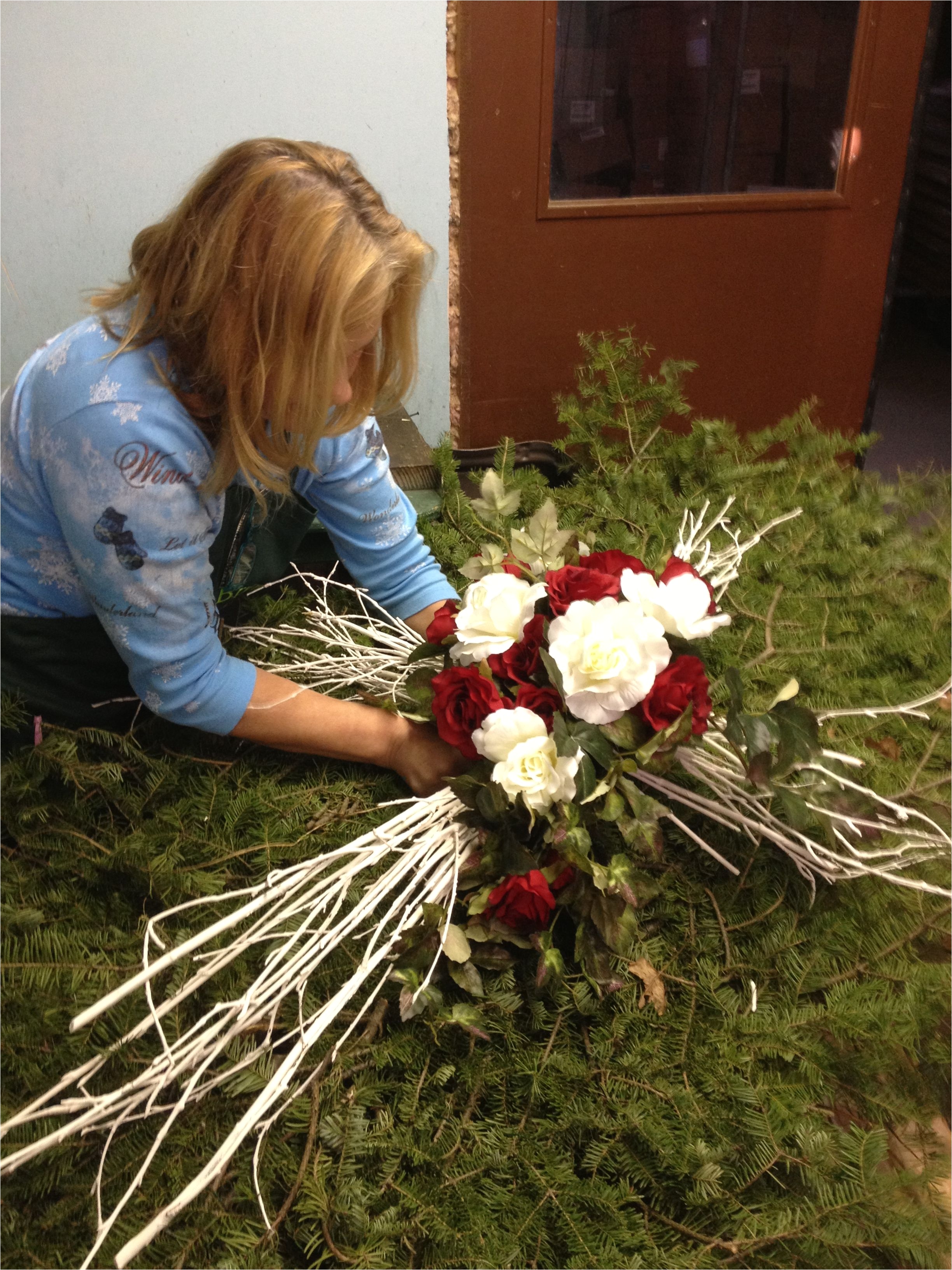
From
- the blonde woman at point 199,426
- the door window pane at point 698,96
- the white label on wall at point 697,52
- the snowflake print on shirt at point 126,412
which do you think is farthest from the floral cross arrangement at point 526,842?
the white label on wall at point 697,52

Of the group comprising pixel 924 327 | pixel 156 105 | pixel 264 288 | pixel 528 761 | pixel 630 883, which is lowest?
pixel 924 327

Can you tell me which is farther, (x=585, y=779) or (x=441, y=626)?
(x=441, y=626)

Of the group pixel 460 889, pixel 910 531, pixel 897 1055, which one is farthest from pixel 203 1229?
pixel 910 531

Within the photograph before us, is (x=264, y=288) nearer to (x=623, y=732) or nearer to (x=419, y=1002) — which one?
(x=623, y=732)

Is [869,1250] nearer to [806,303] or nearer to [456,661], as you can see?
[456,661]

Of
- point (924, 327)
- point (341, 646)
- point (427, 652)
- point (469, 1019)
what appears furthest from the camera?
point (924, 327)

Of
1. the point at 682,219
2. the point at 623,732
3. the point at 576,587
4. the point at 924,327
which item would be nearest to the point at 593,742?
the point at 623,732

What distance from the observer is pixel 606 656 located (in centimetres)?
80

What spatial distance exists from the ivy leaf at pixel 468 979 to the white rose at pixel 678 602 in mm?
334

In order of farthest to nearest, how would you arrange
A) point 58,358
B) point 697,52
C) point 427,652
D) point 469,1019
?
1. point 697,52
2. point 427,652
3. point 58,358
4. point 469,1019

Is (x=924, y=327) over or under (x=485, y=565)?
under

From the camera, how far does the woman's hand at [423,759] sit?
938 mm

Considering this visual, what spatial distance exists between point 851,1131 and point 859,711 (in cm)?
37

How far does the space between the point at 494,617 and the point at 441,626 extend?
7 centimetres
